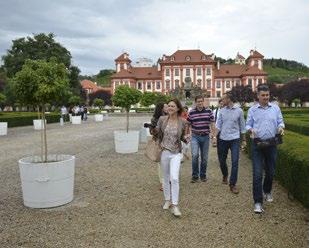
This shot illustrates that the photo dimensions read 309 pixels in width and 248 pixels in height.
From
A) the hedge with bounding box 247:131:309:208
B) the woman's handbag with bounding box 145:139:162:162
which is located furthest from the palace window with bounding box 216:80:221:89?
the woman's handbag with bounding box 145:139:162:162

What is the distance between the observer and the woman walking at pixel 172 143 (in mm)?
6141

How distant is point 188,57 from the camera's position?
93875 millimetres

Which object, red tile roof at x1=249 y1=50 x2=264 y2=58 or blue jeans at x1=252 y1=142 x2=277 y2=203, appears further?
red tile roof at x1=249 y1=50 x2=264 y2=58

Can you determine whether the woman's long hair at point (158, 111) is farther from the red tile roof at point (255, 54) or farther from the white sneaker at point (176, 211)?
the red tile roof at point (255, 54)

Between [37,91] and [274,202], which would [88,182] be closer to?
[37,91]

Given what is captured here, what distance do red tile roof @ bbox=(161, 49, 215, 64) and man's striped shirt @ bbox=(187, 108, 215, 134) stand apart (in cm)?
8593

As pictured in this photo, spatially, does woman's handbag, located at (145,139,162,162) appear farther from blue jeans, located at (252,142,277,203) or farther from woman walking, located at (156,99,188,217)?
blue jeans, located at (252,142,277,203)

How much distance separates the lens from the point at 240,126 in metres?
7.70

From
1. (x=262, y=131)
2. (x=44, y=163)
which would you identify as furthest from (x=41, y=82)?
(x=262, y=131)

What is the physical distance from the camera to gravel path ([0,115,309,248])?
499 cm

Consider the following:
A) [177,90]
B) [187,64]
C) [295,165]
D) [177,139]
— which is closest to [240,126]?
[295,165]

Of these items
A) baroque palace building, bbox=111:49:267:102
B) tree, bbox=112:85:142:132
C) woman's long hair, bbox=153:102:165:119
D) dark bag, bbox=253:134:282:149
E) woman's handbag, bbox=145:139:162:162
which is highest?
baroque palace building, bbox=111:49:267:102

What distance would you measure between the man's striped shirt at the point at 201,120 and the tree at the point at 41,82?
8.45 ft

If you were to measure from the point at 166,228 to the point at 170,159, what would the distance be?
1.14 metres
